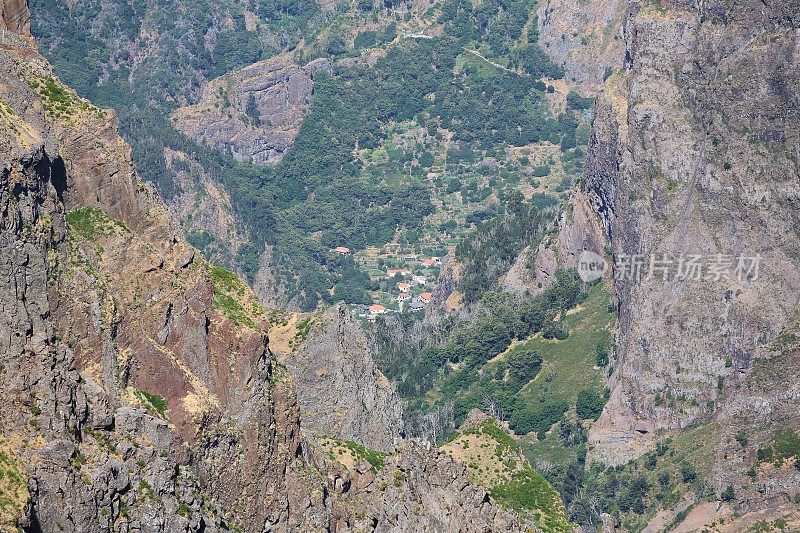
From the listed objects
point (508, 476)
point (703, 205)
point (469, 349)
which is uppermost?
point (508, 476)

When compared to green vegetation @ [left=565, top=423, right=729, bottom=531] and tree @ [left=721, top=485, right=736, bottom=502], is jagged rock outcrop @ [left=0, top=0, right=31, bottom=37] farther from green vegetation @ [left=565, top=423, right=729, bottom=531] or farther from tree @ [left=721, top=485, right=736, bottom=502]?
green vegetation @ [left=565, top=423, right=729, bottom=531]

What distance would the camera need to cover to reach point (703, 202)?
154m

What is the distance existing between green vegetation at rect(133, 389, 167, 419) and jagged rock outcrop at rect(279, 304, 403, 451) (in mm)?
27601

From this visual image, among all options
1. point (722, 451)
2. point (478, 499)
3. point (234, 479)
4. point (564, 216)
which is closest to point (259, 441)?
point (234, 479)

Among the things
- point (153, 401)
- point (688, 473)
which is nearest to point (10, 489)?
Answer: point (153, 401)

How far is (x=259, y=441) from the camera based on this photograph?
6619cm

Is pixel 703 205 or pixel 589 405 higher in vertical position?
pixel 703 205

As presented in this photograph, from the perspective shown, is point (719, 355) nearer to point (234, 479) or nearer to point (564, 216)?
point (564, 216)

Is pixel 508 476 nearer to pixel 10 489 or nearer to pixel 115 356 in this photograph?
pixel 115 356

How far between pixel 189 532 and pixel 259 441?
1625cm

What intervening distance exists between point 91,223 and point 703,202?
97647 millimetres

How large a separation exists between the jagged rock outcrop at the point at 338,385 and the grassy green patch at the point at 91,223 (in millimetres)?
27022

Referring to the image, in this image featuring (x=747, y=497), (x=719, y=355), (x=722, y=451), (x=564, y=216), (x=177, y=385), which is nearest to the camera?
(x=177, y=385)

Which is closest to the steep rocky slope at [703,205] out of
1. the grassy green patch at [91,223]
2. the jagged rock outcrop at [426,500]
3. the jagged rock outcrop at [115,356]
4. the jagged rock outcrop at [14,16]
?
the jagged rock outcrop at [115,356]
